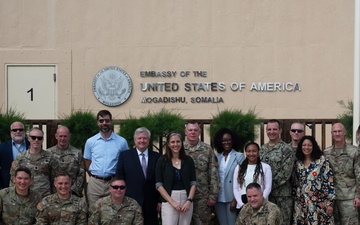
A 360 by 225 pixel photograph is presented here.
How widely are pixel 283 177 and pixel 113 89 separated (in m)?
5.66

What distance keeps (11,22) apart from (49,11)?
694 mm

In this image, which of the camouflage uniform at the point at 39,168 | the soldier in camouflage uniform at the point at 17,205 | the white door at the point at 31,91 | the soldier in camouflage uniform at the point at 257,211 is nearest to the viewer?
the soldier in camouflage uniform at the point at 257,211

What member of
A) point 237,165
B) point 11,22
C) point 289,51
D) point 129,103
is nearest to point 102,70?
point 129,103

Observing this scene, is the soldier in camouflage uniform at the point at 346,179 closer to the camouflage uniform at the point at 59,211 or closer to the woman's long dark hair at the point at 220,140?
the woman's long dark hair at the point at 220,140

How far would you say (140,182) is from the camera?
918 cm

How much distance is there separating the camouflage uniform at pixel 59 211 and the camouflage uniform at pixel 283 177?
2.19 meters

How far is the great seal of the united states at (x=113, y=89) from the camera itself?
46.9 feet

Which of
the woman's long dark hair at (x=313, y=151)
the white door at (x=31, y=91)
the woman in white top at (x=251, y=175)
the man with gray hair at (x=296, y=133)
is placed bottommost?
the woman in white top at (x=251, y=175)

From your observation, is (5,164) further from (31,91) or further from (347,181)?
(31,91)

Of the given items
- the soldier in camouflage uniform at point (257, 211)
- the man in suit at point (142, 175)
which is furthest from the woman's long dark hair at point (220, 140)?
the soldier in camouflage uniform at point (257, 211)

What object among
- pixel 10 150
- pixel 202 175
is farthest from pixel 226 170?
pixel 10 150

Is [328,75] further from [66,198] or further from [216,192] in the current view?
[66,198]

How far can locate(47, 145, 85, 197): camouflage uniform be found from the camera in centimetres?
943

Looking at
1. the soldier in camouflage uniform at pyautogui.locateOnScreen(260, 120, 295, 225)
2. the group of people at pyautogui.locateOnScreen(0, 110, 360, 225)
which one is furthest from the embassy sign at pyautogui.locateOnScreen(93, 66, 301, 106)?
the soldier in camouflage uniform at pyautogui.locateOnScreen(260, 120, 295, 225)
